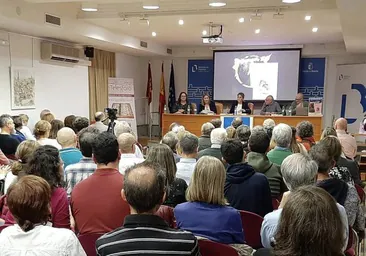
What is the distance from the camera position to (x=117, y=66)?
37.5 feet

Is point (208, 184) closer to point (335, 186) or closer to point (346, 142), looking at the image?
point (335, 186)

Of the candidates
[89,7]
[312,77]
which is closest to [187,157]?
[89,7]

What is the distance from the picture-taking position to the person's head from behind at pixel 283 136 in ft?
13.4

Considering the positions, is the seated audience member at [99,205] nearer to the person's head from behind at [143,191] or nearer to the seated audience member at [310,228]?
the person's head from behind at [143,191]

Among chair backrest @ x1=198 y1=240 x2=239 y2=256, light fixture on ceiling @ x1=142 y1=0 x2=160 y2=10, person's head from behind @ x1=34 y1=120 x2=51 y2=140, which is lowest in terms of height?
chair backrest @ x1=198 y1=240 x2=239 y2=256

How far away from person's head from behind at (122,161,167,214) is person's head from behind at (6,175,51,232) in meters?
0.37

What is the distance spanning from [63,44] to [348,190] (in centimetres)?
764

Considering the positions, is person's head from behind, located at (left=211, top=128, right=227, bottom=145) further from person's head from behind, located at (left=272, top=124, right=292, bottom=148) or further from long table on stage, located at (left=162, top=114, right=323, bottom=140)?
long table on stage, located at (left=162, top=114, right=323, bottom=140)

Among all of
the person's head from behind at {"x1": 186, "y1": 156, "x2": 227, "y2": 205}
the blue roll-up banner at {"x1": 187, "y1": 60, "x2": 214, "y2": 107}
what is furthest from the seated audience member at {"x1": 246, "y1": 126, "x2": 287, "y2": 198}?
the blue roll-up banner at {"x1": 187, "y1": 60, "x2": 214, "y2": 107}

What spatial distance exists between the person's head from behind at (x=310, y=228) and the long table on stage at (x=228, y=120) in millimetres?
8230

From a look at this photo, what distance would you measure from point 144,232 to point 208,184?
31.1 inches

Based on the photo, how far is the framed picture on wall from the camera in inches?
298

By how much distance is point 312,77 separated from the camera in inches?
447

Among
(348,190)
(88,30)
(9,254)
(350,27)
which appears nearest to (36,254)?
(9,254)
